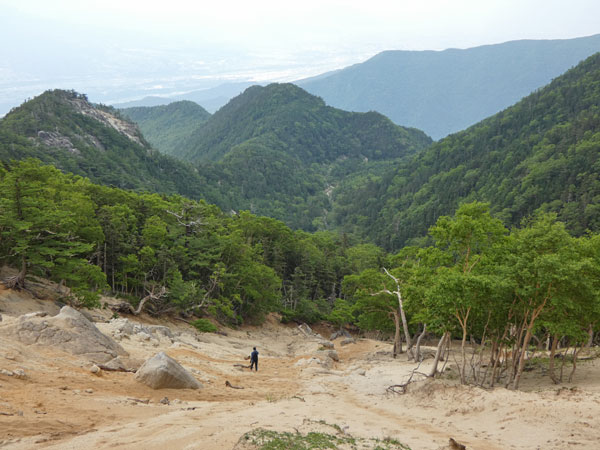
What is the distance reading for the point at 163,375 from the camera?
1394 centimetres

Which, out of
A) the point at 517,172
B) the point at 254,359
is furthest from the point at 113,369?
the point at 517,172

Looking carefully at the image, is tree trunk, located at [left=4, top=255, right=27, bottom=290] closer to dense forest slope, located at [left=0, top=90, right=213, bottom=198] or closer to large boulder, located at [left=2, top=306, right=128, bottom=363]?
large boulder, located at [left=2, top=306, right=128, bottom=363]

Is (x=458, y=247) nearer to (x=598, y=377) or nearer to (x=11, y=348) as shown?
(x=598, y=377)

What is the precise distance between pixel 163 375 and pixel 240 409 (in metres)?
3.36

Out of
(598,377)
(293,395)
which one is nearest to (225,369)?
(293,395)

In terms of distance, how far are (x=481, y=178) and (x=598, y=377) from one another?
146 metres

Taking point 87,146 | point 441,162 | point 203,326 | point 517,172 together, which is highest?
point 441,162

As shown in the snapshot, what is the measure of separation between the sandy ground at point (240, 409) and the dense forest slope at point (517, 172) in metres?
96.9

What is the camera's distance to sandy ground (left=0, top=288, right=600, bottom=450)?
888 cm

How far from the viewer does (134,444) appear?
8164 millimetres

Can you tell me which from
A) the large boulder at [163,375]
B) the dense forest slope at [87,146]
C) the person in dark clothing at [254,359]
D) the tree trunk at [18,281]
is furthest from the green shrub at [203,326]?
the dense forest slope at [87,146]

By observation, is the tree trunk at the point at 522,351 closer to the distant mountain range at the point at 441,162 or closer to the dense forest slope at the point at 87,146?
the distant mountain range at the point at 441,162

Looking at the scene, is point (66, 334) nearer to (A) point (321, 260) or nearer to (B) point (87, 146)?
(A) point (321, 260)

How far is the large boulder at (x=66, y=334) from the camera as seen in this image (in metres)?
15.3
